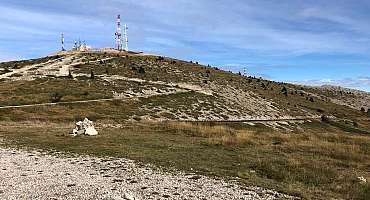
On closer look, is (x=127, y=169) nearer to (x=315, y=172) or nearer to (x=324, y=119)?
(x=315, y=172)

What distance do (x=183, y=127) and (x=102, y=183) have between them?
28636 mm

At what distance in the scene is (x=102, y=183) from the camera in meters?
22.3

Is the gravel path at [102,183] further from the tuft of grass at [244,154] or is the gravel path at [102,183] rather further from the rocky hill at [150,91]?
the rocky hill at [150,91]

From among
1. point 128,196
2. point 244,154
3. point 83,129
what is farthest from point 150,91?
point 128,196

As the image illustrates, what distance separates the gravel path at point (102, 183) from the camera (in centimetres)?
2017

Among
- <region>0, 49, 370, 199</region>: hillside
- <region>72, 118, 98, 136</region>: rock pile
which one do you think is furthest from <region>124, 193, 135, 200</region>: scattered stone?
<region>72, 118, 98, 136</region>: rock pile

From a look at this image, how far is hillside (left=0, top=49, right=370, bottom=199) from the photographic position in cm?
2477

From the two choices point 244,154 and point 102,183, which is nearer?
point 102,183

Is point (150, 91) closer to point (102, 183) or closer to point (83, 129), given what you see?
point (83, 129)

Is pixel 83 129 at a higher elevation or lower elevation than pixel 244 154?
higher

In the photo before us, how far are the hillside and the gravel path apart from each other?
0.57 ft

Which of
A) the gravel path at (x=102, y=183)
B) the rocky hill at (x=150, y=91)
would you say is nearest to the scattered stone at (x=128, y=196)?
the gravel path at (x=102, y=183)

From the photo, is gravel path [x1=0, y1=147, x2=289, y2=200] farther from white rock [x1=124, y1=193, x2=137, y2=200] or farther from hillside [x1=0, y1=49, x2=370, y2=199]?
hillside [x1=0, y1=49, x2=370, y2=199]

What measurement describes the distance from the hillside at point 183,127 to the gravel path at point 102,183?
17cm
